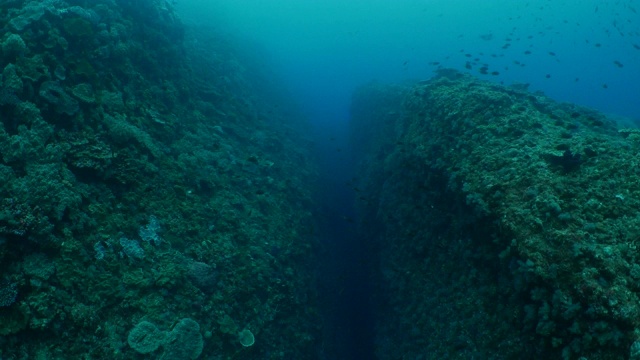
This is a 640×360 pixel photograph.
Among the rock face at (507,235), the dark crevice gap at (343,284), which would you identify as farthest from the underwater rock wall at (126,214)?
the rock face at (507,235)

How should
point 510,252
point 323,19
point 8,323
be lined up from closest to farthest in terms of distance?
point 8,323, point 510,252, point 323,19

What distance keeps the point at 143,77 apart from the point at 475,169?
1131cm

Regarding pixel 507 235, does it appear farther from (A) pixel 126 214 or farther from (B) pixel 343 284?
(A) pixel 126 214

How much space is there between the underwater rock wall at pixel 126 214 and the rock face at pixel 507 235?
3.53 metres

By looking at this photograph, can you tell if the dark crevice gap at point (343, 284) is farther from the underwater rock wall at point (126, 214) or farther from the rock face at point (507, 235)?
the rock face at point (507, 235)

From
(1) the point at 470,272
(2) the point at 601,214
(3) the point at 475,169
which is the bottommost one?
(1) the point at 470,272

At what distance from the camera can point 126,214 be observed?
317 inches

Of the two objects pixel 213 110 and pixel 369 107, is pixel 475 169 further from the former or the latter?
pixel 369 107

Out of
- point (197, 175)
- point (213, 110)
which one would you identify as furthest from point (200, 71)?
point (197, 175)

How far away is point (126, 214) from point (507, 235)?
329 inches

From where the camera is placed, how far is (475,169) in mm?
8719

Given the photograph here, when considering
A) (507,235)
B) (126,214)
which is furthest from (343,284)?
(126,214)

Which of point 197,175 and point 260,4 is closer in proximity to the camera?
point 197,175

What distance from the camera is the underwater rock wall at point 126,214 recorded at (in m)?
6.24
